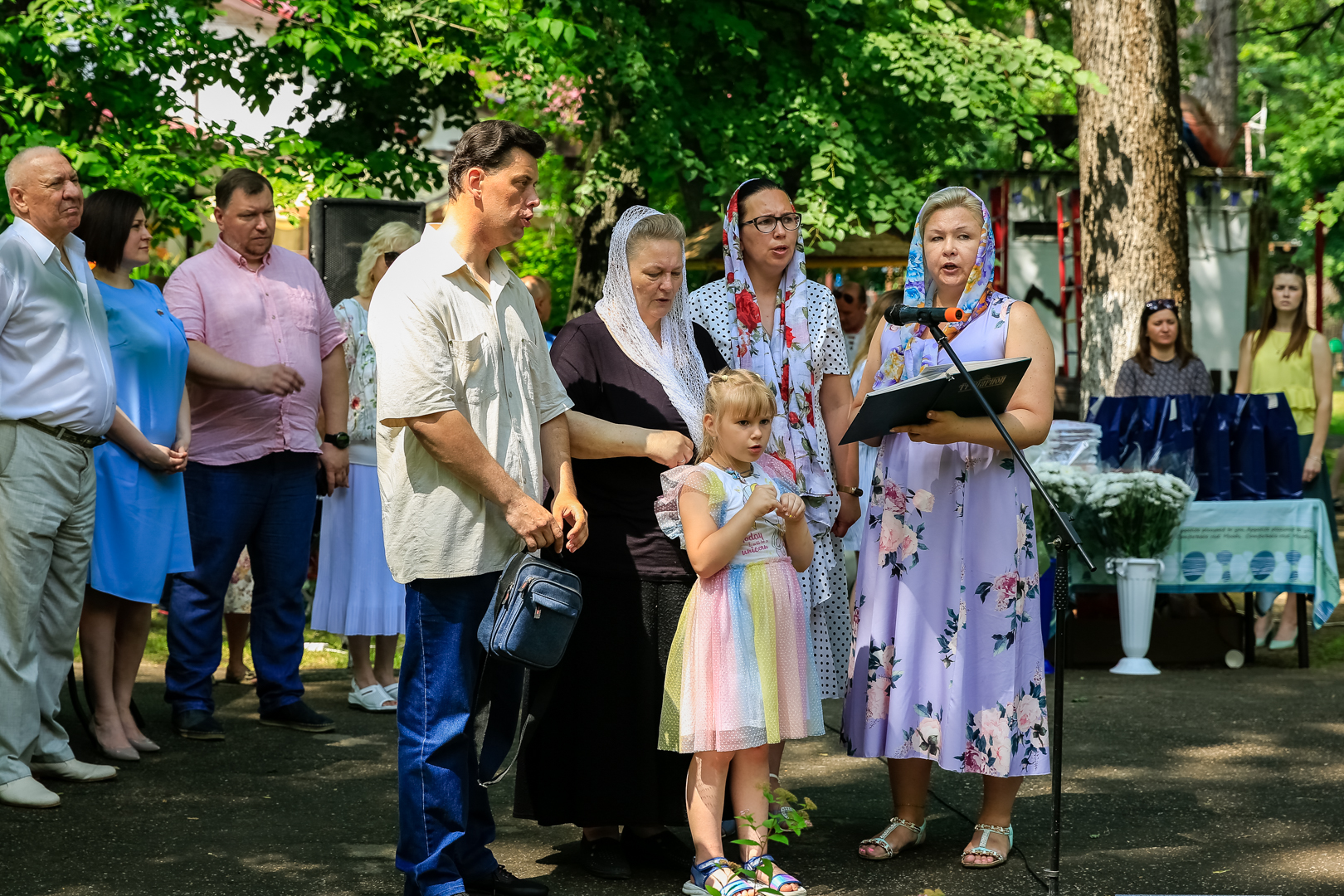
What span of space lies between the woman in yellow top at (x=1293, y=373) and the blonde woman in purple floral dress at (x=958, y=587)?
4.66 metres

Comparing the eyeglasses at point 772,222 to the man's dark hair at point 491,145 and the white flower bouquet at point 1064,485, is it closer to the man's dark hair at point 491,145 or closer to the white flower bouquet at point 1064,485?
the man's dark hair at point 491,145

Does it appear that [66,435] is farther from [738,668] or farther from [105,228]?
[738,668]

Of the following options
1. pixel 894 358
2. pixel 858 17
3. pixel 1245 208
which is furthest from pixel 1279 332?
pixel 1245 208

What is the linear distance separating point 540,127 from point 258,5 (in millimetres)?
6063

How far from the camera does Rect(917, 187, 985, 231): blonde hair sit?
438 cm

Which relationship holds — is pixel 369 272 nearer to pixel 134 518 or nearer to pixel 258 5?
pixel 134 518

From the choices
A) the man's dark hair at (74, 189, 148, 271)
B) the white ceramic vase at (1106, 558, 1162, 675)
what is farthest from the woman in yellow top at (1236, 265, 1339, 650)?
the man's dark hair at (74, 189, 148, 271)

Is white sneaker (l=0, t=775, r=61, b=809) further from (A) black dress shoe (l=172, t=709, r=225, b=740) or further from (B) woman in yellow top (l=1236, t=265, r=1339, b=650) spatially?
(B) woman in yellow top (l=1236, t=265, r=1339, b=650)

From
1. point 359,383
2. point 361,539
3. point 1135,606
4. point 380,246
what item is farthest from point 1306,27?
point 361,539

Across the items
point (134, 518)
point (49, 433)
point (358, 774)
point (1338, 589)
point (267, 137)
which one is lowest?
point (358, 774)

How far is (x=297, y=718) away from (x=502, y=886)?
98.8 inches

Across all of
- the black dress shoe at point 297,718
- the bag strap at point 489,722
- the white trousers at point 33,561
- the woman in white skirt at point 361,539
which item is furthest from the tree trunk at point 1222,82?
the bag strap at point 489,722

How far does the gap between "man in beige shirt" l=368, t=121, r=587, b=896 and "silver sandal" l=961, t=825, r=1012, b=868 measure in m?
1.56

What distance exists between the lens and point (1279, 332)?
28.8 ft
